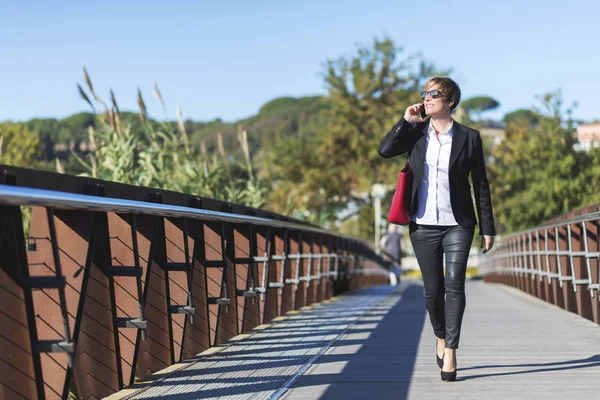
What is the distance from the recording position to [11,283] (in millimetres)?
4062

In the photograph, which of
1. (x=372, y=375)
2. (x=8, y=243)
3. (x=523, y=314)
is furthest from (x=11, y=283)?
(x=523, y=314)

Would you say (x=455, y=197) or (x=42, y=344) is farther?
(x=455, y=197)

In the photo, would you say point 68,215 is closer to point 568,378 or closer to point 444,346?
point 444,346

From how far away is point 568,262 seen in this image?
36.7 ft

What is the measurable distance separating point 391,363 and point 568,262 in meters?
5.03

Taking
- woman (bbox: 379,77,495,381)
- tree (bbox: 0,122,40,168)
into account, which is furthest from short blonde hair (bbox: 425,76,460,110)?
tree (bbox: 0,122,40,168)

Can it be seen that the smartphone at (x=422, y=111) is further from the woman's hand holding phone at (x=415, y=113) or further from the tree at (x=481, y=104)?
the tree at (x=481, y=104)

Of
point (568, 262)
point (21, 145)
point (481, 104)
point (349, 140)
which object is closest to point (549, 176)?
point (349, 140)

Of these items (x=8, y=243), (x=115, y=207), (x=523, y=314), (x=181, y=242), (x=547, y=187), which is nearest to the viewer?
(x=8, y=243)

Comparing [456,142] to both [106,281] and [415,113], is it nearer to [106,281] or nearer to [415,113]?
[415,113]

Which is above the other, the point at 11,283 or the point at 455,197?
the point at 455,197

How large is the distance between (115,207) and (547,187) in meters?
38.1

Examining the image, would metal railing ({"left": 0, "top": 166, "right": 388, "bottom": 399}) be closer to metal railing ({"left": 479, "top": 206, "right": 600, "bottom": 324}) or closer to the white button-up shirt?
the white button-up shirt

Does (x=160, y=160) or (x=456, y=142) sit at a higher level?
(x=160, y=160)
